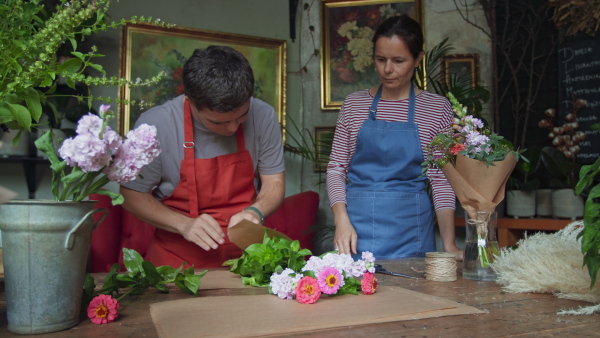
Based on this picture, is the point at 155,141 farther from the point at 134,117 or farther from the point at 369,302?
the point at 134,117

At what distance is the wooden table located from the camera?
97 centimetres

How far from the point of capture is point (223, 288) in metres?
1.42

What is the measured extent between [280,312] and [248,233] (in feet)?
1.53

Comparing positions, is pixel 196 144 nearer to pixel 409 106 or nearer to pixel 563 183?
pixel 409 106

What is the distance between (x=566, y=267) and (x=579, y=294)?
0.08 m

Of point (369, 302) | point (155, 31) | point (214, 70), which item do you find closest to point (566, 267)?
point (369, 302)

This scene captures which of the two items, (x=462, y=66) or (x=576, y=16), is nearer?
(x=576, y=16)

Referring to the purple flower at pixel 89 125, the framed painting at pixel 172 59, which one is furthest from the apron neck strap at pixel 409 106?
the framed painting at pixel 172 59

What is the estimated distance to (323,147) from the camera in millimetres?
4391

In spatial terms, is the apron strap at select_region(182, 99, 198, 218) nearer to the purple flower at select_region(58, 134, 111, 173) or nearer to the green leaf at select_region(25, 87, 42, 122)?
the green leaf at select_region(25, 87, 42, 122)

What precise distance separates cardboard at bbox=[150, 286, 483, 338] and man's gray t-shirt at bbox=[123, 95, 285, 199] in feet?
3.08

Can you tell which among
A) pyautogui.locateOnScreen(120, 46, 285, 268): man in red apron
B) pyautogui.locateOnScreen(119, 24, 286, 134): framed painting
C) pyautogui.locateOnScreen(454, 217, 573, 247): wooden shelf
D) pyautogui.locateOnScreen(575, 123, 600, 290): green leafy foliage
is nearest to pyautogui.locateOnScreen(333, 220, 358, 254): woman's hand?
Answer: pyautogui.locateOnScreen(120, 46, 285, 268): man in red apron

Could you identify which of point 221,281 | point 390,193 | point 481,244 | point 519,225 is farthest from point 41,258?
point 519,225

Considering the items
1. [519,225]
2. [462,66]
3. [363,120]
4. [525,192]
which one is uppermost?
[462,66]
